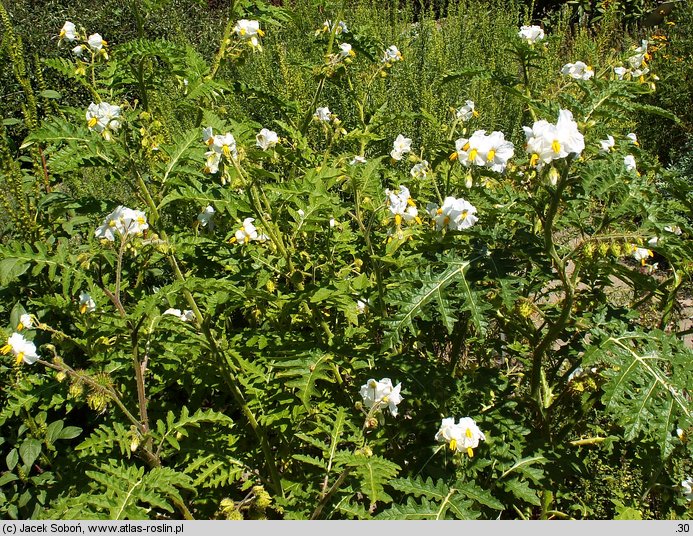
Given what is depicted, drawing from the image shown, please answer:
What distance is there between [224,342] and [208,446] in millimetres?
337

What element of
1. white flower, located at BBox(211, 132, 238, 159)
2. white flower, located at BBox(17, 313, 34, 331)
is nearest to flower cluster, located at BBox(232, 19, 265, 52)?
white flower, located at BBox(211, 132, 238, 159)

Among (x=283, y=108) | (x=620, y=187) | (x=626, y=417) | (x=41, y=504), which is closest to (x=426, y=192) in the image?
(x=283, y=108)

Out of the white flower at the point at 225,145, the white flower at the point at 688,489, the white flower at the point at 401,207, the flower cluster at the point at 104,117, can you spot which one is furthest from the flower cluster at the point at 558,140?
the flower cluster at the point at 104,117

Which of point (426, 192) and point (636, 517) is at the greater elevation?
point (426, 192)

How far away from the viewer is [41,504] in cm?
223

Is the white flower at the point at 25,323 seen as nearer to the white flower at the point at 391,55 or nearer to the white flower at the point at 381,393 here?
the white flower at the point at 381,393

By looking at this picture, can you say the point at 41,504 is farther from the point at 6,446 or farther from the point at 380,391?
the point at 380,391

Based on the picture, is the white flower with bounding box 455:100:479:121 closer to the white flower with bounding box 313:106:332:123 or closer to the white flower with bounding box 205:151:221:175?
the white flower with bounding box 313:106:332:123

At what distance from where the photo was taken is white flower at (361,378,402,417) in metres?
1.71

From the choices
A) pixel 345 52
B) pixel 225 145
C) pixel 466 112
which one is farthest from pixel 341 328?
pixel 345 52

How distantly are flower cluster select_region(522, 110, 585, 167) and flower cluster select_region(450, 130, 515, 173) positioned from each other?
0.84 ft

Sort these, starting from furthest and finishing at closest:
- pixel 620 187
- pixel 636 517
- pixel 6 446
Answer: pixel 6 446
pixel 636 517
pixel 620 187

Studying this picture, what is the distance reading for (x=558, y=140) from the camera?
55.1 inches

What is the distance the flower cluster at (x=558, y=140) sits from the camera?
4.58 ft
